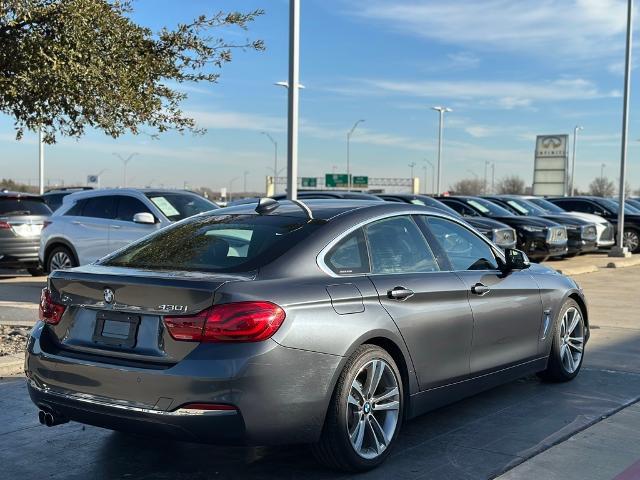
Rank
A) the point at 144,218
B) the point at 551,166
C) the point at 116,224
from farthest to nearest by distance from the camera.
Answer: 1. the point at 551,166
2. the point at 116,224
3. the point at 144,218

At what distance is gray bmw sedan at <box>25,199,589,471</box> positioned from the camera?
3.82 meters

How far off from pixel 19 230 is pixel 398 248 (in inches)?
435

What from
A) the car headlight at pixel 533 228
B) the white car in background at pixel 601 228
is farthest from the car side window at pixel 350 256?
the white car in background at pixel 601 228

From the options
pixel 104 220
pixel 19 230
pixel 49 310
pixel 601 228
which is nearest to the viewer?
pixel 49 310

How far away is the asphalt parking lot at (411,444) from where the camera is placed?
442 cm

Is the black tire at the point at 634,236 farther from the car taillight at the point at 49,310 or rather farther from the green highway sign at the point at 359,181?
the green highway sign at the point at 359,181

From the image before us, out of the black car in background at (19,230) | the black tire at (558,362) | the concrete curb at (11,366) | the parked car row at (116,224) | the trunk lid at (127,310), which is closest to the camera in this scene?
the trunk lid at (127,310)

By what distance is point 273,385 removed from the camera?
3.85 m

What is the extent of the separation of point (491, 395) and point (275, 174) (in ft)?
254

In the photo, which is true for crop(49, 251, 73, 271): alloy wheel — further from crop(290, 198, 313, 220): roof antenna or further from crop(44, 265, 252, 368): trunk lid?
crop(44, 265, 252, 368): trunk lid

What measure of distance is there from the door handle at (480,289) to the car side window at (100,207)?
8.33 meters

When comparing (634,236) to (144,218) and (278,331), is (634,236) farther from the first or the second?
(278,331)

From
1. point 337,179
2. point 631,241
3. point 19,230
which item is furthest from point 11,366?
point 337,179

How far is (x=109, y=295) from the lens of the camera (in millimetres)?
4098
